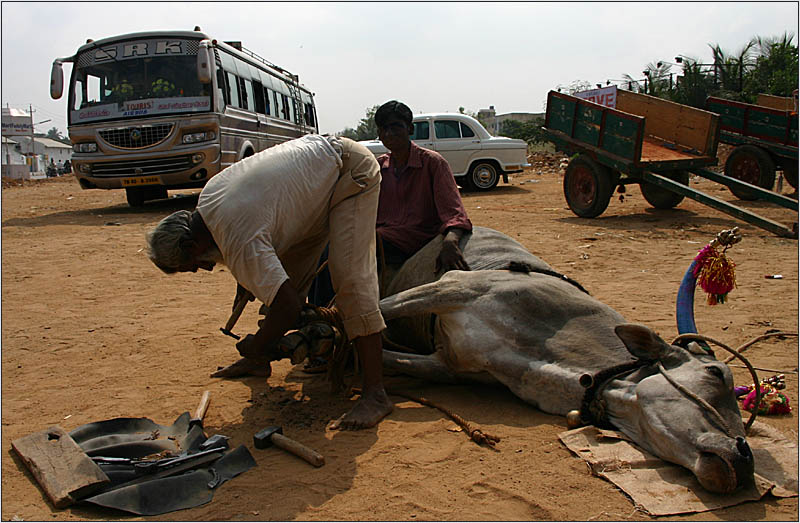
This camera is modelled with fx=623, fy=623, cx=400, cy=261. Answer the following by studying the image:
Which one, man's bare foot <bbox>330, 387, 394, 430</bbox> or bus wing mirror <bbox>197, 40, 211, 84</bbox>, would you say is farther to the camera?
bus wing mirror <bbox>197, 40, 211, 84</bbox>

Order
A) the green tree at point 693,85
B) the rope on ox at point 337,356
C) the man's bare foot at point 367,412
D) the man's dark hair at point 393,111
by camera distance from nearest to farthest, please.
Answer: the man's bare foot at point 367,412 → the rope on ox at point 337,356 → the man's dark hair at point 393,111 → the green tree at point 693,85

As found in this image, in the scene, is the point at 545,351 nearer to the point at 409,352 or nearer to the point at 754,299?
the point at 409,352

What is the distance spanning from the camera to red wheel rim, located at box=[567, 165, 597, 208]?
33.1ft

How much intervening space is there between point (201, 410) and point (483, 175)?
12296mm

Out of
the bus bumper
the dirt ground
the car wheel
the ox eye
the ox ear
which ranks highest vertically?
the bus bumper

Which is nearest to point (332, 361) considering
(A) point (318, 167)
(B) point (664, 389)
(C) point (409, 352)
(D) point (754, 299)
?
(C) point (409, 352)

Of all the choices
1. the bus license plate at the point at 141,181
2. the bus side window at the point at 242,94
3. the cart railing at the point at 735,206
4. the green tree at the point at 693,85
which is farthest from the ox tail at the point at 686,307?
the green tree at the point at 693,85

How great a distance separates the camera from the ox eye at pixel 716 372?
2553 millimetres

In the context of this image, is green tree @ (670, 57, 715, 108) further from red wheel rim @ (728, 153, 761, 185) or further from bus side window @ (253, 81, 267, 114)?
bus side window @ (253, 81, 267, 114)

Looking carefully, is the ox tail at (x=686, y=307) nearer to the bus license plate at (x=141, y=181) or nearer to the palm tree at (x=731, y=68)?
the bus license plate at (x=141, y=181)

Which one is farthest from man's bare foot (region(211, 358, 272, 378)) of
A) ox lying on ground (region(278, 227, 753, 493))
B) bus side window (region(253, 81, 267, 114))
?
bus side window (region(253, 81, 267, 114))

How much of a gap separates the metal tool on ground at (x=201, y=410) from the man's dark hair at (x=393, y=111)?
6.70ft

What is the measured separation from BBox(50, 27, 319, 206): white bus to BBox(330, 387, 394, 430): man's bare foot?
321 inches

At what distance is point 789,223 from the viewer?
974cm
